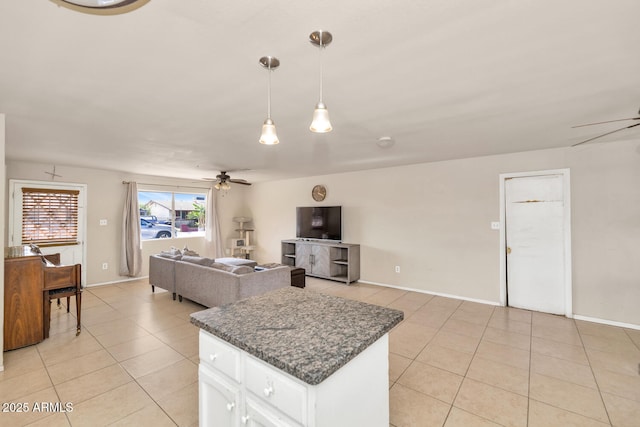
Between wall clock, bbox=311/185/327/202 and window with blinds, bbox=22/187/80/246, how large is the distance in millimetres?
4601

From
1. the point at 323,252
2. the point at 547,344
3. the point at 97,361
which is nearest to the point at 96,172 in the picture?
the point at 97,361

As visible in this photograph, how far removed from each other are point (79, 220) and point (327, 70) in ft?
19.2

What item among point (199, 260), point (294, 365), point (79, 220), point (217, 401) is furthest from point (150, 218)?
point (294, 365)

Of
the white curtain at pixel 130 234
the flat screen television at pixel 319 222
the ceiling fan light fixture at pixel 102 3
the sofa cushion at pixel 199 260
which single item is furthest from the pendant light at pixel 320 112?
the white curtain at pixel 130 234

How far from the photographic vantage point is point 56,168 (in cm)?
489

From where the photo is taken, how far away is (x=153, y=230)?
20.5 ft

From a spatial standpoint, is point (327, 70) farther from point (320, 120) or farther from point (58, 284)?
point (58, 284)

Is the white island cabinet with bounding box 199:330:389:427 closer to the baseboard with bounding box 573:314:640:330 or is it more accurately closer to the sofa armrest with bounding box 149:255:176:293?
the sofa armrest with bounding box 149:255:176:293

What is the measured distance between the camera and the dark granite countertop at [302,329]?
1.07 metres

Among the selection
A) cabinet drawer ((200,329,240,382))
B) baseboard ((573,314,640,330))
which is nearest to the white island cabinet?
cabinet drawer ((200,329,240,382))

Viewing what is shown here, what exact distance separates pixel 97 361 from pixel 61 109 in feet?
7.67

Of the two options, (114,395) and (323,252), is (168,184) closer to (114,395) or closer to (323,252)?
(323,252)

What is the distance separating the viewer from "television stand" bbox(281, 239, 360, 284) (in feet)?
17.9

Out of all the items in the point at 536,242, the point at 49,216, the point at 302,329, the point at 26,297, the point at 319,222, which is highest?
the point at 49,216
